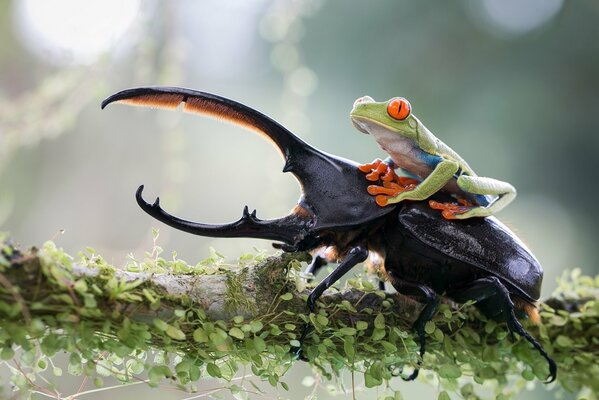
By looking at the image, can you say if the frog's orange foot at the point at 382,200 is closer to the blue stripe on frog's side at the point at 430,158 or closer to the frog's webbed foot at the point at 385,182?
the frog's webbed foot at the point at 385,182

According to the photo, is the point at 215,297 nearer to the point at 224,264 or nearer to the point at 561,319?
the point at 224,264

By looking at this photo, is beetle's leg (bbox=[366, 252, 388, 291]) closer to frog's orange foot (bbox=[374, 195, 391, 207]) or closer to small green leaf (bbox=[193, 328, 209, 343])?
frog's orange foot (bbox=[374, 195, 391, 207])

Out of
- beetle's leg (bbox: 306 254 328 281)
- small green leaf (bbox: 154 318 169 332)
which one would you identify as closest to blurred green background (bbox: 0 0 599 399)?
beetle's leg (bbox: 306 254 328 281)

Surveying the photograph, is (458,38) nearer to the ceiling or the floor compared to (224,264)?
nearer to the ceiling

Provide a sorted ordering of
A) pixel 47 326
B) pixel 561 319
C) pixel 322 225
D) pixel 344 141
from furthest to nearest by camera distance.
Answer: pixel 344 141, pixel 561 319, pixel 322 225, pixel 47 326

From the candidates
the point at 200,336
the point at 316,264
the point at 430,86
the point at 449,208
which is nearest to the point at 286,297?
the point at 200,336

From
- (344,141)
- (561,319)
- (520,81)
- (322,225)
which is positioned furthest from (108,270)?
(520,81)

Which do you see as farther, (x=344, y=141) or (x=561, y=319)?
(x=344, y=141)
